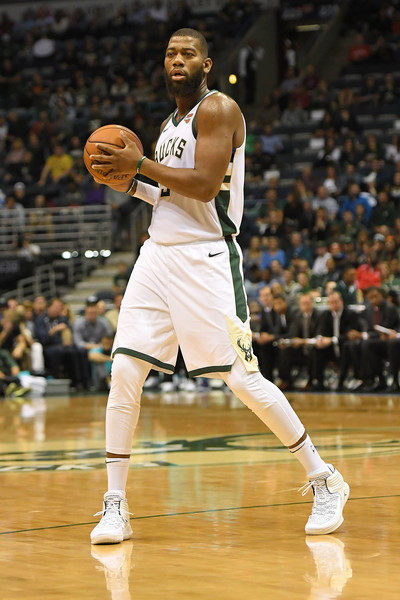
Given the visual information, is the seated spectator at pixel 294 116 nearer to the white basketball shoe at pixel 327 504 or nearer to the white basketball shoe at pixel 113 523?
the white basketball shoe at pixel 327 504

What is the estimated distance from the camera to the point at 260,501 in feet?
16.4

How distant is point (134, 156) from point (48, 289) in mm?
15139

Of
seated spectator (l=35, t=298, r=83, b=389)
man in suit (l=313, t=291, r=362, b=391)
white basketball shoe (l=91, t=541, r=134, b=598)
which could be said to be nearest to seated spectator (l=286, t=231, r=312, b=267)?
man in suit (l=313, t=291, r=362, b=391)

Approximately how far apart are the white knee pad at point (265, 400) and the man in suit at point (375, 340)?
862 cm

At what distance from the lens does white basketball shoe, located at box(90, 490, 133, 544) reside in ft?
13.4

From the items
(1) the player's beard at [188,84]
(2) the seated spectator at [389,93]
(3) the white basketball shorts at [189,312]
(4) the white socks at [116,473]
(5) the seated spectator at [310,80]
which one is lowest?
(4) the white socks at [116,473]

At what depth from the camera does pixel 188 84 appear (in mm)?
4488

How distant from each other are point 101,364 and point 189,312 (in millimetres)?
10921

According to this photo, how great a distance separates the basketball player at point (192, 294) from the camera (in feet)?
14.2

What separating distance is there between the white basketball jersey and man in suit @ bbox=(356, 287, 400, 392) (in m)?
8.58

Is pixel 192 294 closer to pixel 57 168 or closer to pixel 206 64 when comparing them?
pixel 206 64

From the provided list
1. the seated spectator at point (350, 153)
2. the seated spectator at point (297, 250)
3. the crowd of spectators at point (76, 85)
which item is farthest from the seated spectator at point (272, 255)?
the crowd of spectators at point (76, 85)

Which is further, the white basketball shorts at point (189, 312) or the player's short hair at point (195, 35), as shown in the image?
the player's short hair at point (195, 35)

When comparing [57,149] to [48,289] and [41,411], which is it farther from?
[41,411]
